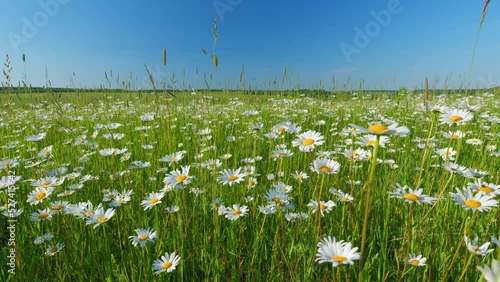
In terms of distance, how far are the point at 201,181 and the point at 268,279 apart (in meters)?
0.96

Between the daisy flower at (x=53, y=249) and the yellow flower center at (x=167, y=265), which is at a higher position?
the yellow flower center at (x=167, y=265)

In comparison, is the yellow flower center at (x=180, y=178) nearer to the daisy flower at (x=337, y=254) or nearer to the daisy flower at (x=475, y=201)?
the daisy flower at (x=337, y=254)

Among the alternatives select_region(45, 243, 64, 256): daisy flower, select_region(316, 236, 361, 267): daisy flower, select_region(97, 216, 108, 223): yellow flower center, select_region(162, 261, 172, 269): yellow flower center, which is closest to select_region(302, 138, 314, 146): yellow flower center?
select_region(316, 236, 361, 267): daisy flower

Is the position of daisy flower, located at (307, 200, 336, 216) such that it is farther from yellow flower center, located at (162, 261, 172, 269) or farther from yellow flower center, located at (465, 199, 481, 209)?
yellow flower center, located at (162, 261, 172, 269)

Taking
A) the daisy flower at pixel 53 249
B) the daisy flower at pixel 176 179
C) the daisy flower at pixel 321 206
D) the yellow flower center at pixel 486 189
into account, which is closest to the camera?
the yellow flower center at pixel 486 189

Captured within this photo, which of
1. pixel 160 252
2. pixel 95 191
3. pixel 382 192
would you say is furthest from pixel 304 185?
pixel 95 191

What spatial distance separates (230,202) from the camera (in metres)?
2.15

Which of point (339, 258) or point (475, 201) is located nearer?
point (339, 258)

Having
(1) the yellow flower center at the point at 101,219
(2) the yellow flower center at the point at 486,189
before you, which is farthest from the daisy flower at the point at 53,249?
(2) the yellow flower center at the point at 486,189

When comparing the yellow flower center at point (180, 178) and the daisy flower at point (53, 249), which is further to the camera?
the yellow flower center at point (180, 178)

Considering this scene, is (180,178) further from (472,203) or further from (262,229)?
(472,203)

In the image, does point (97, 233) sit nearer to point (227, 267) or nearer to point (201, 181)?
point (201, 181)

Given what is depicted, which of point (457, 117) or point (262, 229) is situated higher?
point (457, 117)

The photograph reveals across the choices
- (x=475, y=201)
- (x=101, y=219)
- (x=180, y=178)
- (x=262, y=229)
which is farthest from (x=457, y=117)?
(x=101, y=219)
